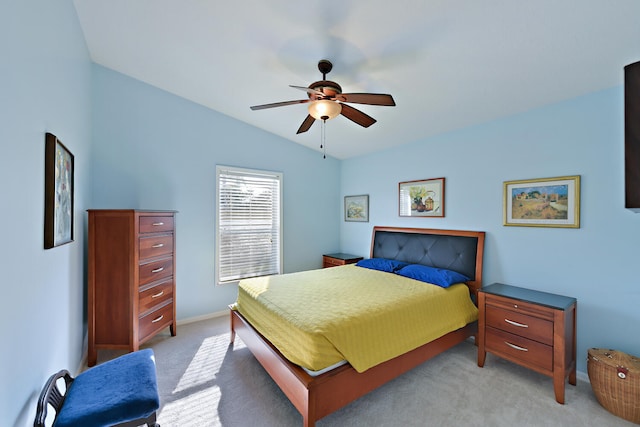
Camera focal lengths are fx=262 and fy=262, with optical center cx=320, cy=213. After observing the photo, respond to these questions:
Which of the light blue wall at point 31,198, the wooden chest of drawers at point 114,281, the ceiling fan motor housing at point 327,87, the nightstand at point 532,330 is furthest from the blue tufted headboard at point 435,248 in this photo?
the light blue wall at point 31,198

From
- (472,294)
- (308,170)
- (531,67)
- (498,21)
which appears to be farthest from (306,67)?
(472,294)

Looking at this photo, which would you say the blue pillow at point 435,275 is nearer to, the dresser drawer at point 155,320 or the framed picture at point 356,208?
the framed picture at point 356,208

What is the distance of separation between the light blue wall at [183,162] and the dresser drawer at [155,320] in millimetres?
391

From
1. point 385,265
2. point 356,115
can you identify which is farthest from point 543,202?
point 356,115

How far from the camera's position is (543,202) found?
101 inches

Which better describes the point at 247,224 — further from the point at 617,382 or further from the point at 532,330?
the point at 617,382

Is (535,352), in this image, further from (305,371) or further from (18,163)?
(18,163)

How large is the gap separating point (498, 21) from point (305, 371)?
2.61 metres

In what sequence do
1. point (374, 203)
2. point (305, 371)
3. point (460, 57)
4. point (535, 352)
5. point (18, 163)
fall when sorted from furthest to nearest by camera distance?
point (374, 203)
point (535, 352)
point (460, 57)
point (305, 371)
point (18, 163)

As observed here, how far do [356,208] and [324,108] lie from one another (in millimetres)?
2786

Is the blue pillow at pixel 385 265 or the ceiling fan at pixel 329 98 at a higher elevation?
the ceiling fan at pixel 329 98

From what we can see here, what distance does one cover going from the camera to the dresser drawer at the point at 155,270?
8.95ft

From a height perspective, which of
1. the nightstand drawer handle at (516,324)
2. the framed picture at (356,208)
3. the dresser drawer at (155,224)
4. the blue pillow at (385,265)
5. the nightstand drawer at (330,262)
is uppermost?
the framed picture at (356,208)

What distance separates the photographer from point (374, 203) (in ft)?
14.5
